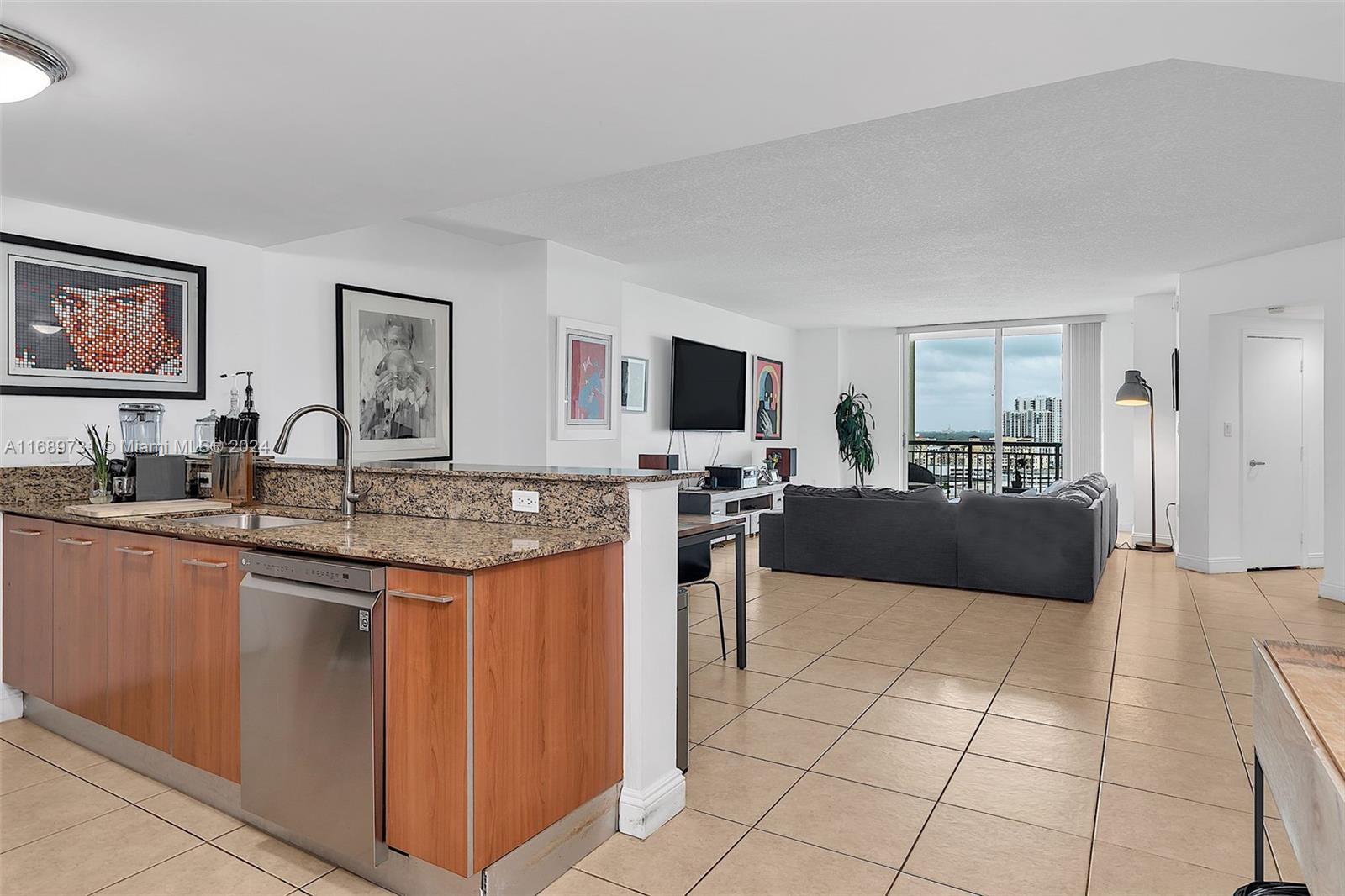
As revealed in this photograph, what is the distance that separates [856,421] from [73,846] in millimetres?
8908

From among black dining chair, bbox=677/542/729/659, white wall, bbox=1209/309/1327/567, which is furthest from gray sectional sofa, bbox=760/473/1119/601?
black dining chair, bbox=677/542/729/659

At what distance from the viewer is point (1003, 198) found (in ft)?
14.5

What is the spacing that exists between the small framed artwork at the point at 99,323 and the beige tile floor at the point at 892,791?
1.45 metres

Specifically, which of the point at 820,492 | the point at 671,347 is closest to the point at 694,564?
the point at 820,492

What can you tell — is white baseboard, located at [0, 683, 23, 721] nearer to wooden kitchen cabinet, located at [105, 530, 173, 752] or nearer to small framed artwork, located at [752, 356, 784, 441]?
wooden kitchen cabinet, located at [105, 530, 173, 752]

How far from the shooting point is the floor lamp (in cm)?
734

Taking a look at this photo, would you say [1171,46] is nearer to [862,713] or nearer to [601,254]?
[862,713]

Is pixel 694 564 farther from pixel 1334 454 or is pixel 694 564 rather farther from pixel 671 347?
pixel 1334 454

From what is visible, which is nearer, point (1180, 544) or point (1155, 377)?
point (1180, 544)

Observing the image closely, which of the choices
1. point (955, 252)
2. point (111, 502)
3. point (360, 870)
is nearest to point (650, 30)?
point (360, 870)

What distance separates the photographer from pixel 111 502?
321 centimetres

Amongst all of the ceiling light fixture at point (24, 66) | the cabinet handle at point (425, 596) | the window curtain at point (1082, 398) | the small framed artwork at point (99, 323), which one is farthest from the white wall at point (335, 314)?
the window curtain at point (1082, 398)

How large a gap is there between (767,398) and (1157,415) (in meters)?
4.05

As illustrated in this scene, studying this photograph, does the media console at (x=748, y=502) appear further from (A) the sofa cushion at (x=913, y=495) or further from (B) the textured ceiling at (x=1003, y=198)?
(B) the textured ceiling at (x=1003, y=198)
